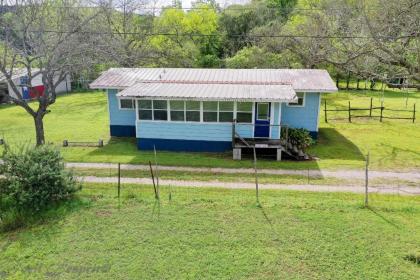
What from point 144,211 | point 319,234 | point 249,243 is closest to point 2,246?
point 144,211

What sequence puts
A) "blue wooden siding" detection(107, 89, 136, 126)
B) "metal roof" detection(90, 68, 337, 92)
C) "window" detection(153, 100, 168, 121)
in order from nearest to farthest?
1. "window" detection(153, 100, 168, 121)
2. "metal roof" detection(90, 68, 337, 92)
3. "blue wooden siding" detection(107, 89, 136, 126)

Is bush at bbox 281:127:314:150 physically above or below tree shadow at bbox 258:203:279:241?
above

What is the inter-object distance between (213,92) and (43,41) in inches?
310

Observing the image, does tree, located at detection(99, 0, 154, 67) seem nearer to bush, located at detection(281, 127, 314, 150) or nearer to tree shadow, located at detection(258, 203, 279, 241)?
bush, located at detection(281, 127, 314, 150)

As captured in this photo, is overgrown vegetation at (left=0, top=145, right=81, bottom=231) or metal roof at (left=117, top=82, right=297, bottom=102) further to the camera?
metal roof at (left=117, top=82, right=297, bottom=102)

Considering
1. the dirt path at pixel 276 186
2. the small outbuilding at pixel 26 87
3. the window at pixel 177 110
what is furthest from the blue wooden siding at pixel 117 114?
the small outbuilding at pixel 26 87

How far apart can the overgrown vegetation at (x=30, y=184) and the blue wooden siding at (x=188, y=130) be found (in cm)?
631

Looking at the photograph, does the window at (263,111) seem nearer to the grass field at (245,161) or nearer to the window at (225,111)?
Answer: the window at (225,111)

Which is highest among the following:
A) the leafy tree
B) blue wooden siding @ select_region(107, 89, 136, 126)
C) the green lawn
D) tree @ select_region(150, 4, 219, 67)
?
tree @ select_region(150, 4, 219, 67)

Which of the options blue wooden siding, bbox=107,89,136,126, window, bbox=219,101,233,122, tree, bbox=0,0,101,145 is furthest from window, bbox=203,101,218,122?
tree, bbox=0,0,101,145

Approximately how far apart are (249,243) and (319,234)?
1937mm

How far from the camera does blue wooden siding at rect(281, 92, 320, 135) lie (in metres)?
18.6

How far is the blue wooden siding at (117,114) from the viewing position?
766 inches

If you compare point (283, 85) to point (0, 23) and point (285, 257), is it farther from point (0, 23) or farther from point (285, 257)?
point (0, 23)
